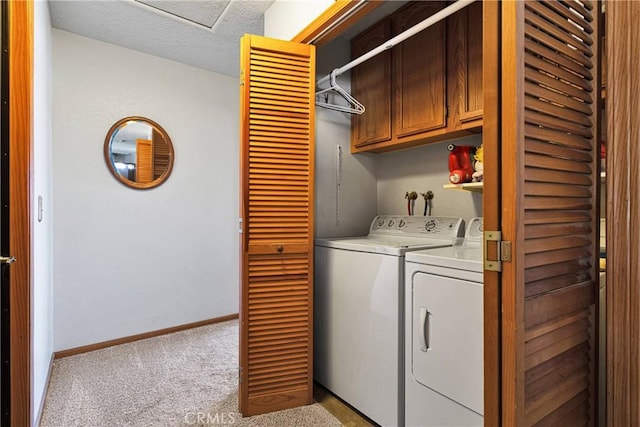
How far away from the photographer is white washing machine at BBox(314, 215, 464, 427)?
1.69 m

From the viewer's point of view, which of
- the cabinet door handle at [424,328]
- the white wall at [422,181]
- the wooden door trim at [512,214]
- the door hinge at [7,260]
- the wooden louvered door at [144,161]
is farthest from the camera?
the wooden louvered door at [144,161]

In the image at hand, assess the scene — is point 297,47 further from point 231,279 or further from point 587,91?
point 231,279

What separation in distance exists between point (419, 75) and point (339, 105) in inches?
23.5

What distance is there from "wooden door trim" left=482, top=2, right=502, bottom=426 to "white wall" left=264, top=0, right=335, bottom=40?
1149 mm

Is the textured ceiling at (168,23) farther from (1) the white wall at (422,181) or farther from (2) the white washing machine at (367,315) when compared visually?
(2) the white washing machine at (367,315)

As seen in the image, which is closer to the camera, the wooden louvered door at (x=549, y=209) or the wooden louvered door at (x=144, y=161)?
the wooden louvered door at (x=549, y=209)

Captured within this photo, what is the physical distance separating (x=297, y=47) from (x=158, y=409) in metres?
2.18

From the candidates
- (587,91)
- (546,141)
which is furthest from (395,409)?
(587,91)

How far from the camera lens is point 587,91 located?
40.7 inches

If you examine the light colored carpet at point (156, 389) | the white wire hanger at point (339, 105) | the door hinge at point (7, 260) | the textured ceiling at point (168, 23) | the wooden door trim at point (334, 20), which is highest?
the textured ceiling at point (168, 23)

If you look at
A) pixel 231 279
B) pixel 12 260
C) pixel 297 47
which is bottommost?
pixel 231 279

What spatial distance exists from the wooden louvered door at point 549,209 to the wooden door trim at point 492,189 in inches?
0.5

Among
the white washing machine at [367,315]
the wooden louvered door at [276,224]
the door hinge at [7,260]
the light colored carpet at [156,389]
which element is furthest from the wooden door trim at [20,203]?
the white washing machine at [367,315]

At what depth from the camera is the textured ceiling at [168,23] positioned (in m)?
2.29
